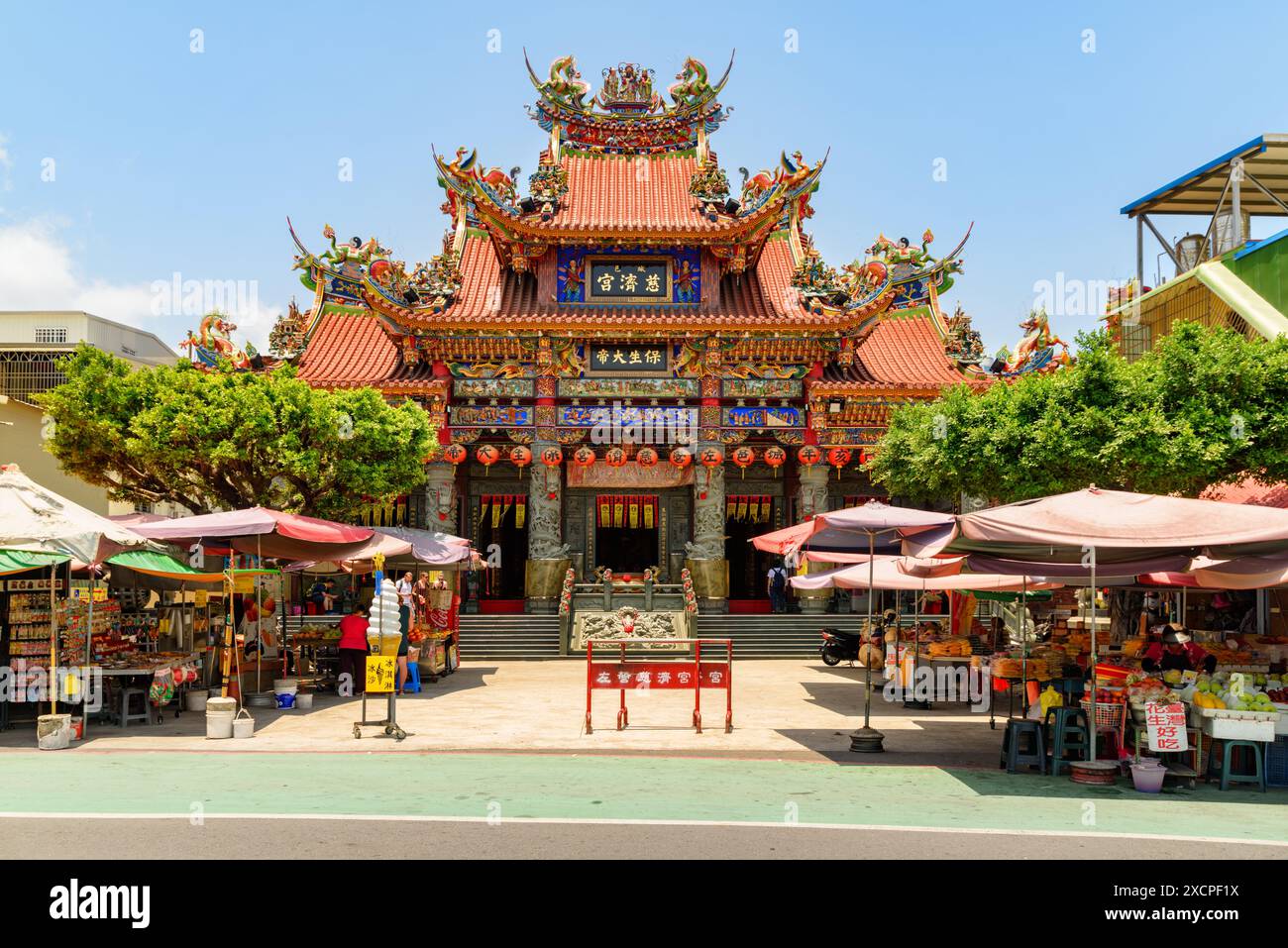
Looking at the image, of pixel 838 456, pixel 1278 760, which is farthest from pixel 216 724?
pixel 838 456

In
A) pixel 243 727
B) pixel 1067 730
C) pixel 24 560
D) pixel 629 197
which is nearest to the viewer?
pixel 1067 730

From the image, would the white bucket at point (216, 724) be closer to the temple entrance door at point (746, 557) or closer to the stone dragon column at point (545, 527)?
the stone dragon column at point (545, 527)

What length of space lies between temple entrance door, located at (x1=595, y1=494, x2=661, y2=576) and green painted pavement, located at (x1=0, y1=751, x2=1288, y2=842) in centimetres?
1823

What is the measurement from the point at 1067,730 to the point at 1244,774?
1.54m

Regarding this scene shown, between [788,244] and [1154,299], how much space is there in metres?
11.0

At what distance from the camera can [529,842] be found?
7516 millimetres

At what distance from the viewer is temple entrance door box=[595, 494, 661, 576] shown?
29.8 metres

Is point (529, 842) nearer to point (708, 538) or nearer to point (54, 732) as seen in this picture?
point (54, 732)

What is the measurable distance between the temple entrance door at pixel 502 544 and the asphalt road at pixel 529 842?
21.5 meters

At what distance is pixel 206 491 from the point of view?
2144cm

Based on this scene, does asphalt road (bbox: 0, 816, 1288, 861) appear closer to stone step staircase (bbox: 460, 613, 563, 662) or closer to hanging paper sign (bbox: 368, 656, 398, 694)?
hanging paper sign (bbox: 368, 656, 398, 694)

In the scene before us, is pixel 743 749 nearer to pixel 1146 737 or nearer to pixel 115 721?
pixel 1146 737

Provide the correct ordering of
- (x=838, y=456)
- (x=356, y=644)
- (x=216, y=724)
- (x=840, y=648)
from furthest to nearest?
(x=838, y=456), (x=840, y=648), (x=356, y=644), (x=216, y=724)

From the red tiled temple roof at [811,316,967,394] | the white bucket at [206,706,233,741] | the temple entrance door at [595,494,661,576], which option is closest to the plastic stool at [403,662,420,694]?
the white bucket at [206,706,233,741]
